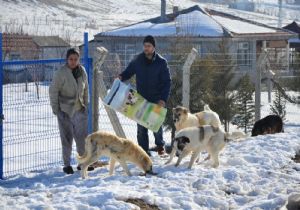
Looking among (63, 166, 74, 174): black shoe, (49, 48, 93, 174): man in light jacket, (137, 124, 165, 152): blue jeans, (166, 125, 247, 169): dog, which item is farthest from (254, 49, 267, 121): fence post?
(63, 166, 74, 174): black shoe

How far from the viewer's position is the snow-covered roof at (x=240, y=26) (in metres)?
39.0

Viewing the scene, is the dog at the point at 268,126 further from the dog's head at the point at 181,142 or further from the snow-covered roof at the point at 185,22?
the snow-covered roof at the point at 185,22

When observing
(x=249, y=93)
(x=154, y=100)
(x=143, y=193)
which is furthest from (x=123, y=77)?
(x=249, y=93)

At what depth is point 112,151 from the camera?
8.56 metres

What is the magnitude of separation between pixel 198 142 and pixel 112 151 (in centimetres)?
144

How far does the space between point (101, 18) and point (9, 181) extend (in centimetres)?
9683

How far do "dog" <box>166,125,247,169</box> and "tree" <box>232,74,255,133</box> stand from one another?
6.49 metres

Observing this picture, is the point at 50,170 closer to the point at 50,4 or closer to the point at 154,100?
the point at 154,100

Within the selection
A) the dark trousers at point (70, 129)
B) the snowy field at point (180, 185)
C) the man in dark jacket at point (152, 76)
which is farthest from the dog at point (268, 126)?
the dark trousers at point (70, 129)

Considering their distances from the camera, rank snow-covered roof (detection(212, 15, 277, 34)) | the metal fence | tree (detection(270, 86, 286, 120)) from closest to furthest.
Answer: the metal fence → tree (detection(270, 86, 286, 120)) → snow-covered roof (detection(212, 15, 277, 34))

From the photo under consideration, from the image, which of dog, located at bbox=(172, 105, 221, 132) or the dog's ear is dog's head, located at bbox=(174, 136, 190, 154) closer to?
the dog's ear

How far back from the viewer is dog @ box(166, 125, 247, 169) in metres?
9.16

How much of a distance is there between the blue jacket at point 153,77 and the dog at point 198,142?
2.61ft

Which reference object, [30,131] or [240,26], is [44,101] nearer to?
[30,131]
